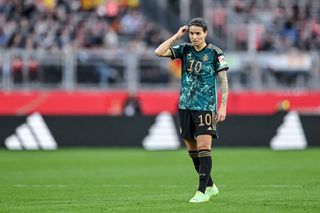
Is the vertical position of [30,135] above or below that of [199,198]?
below

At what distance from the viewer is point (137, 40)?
1336 inches

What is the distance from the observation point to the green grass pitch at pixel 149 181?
11633mm

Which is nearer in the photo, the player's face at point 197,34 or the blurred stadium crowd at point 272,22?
the player's face at point 197,34

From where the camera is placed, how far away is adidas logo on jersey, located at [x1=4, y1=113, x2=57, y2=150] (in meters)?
27.5

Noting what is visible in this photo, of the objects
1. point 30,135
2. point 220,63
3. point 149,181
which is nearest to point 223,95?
point 220,63

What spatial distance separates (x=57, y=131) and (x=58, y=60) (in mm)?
3164

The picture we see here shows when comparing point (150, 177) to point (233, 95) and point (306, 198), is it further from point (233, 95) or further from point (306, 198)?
point (233, 95)

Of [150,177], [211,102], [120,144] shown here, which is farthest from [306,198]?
[120,144]

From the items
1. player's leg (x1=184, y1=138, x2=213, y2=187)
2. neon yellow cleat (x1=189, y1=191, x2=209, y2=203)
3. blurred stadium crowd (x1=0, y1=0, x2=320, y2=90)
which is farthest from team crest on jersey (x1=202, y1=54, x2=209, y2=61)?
blurred stadium crowd (x1=0, y1=0, x2=320, y2=90)

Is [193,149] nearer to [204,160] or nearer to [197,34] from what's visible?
[204,160]

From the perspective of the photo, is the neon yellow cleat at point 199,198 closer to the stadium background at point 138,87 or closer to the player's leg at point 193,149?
the player's leg at point 193,149

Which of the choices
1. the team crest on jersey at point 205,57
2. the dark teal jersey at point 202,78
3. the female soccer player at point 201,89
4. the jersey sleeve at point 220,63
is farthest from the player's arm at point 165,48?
the jersey sleeve at point 220,63

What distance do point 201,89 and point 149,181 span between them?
14.9 feet

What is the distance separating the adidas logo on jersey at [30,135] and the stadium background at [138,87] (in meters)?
0.03
